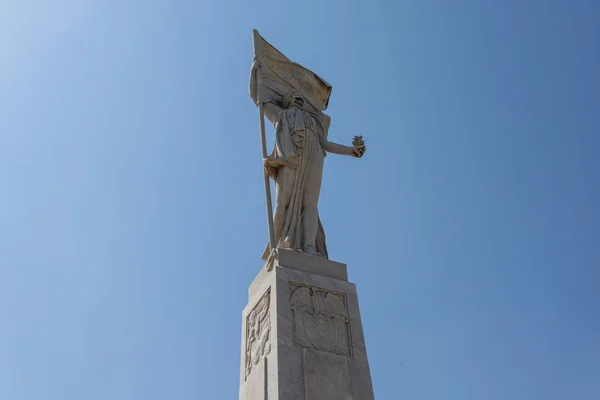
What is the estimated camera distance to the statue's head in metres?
11.5

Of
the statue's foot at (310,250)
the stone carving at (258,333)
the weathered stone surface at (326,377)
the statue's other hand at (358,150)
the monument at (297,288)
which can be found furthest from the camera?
the statue's other hand at (358,150)

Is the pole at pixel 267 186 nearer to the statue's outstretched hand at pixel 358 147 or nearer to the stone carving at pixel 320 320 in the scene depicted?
the stone carving at pixel 320 320

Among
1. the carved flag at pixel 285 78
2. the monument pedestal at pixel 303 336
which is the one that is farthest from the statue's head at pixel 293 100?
the monument pedestal at pixel 303 336

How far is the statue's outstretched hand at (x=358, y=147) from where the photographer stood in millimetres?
11141

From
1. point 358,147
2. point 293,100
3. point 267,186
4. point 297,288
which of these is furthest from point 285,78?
point 297,288

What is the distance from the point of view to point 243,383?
8.44 meters

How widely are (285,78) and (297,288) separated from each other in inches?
200

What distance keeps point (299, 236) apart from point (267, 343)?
7.05 ft

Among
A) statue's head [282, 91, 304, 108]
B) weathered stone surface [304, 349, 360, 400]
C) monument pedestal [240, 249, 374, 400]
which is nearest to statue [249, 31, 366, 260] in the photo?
statue's head [282, 91, 304, 108]

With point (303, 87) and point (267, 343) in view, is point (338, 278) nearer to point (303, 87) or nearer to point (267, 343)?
point (267, 343)

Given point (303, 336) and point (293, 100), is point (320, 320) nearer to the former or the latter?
point (303, 336)

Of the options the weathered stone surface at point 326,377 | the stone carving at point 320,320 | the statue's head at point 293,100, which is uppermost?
the statue's head at point 293,100

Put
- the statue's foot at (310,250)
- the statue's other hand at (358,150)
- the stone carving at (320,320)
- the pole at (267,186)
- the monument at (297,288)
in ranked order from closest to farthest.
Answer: the monument at (297,288), the stone carving at (320,320), the statue's foot at (310,250), the pole at (267,186), the statue's other hand at (358,150)

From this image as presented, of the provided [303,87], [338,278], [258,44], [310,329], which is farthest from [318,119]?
[310,329]
